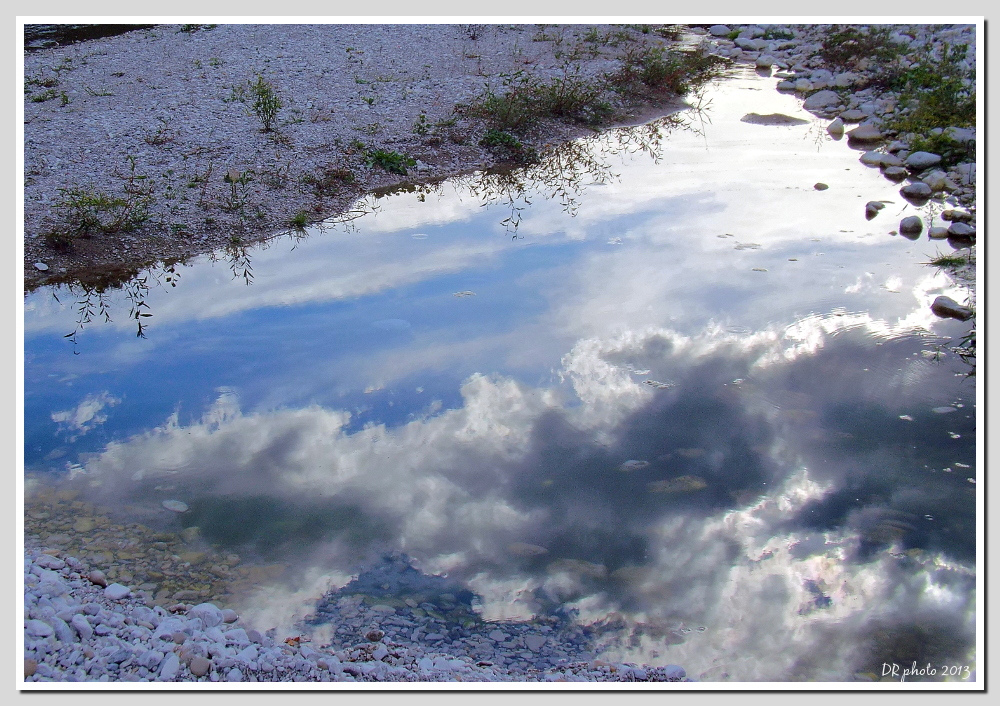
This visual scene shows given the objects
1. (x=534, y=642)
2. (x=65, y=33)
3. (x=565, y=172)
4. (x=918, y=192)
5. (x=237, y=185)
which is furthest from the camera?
(x=65, y=33)

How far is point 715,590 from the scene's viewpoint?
329cm

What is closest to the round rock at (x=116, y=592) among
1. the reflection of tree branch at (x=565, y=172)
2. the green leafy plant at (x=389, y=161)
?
the reflection of tree branch at (x=565, y=172)

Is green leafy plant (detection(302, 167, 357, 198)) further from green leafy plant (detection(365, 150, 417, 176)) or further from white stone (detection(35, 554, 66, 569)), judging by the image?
white stone (detection(35, 554, 66, 569))

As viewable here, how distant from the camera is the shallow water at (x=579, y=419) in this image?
3307mm

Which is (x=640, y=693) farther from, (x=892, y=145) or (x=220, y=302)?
(x=892, y=145)

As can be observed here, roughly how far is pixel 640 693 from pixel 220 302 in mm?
4124

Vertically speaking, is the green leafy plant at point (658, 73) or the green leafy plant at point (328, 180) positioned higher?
the green leafy plant at point (658, 73)

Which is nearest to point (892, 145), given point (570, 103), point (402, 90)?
point (570, 103)

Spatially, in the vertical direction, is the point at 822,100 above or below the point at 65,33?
below

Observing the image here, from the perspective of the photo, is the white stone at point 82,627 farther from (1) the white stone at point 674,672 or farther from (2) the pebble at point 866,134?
(2) the pebble at point 866,134

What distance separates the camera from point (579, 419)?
4367 mm

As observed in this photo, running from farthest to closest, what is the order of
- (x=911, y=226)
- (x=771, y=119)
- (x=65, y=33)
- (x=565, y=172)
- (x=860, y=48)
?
1. (x=65, y=33)
2. (x=860, y=48)
3. (x=771, y=119)
4. (x=565, y=172)
5. (x=911, y=226)

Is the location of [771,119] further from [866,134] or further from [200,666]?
[200,666]

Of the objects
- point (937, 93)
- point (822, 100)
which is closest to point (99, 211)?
point (937, 93)
